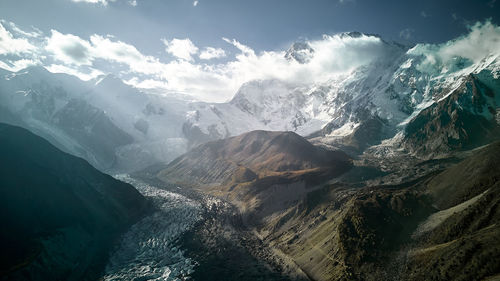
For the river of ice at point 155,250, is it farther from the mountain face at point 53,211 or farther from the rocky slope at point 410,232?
the rocky slope at point 410,232

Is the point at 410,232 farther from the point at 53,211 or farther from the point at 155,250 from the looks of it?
the point at 53,211

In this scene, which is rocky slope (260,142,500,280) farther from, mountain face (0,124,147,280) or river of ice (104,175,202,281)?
mountain face (0,124,147,280)

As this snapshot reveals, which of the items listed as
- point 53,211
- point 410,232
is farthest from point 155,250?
point 410,232

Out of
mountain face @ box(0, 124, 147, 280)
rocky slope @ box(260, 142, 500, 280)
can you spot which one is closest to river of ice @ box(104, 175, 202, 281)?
mountain face @ box(0, 124, 147, 280)

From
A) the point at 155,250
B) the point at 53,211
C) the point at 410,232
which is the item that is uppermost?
the point at 53,211

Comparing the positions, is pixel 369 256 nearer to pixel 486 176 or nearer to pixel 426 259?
pixel 426 259

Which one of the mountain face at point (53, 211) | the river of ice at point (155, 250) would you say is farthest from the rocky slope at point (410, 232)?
the mountain face at point (53, 211)

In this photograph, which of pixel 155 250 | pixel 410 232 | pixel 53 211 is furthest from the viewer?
pixel 155 250

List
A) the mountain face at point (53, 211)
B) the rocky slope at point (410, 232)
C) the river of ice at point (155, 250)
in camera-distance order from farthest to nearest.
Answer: the river of ice at point (155, 250)
the mountain face at point (53, 211)
the rocky slope at point (410, 232)

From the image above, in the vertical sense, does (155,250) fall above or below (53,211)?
below

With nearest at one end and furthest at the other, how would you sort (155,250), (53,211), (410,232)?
(410,232) < (53,211) < (155,250)
